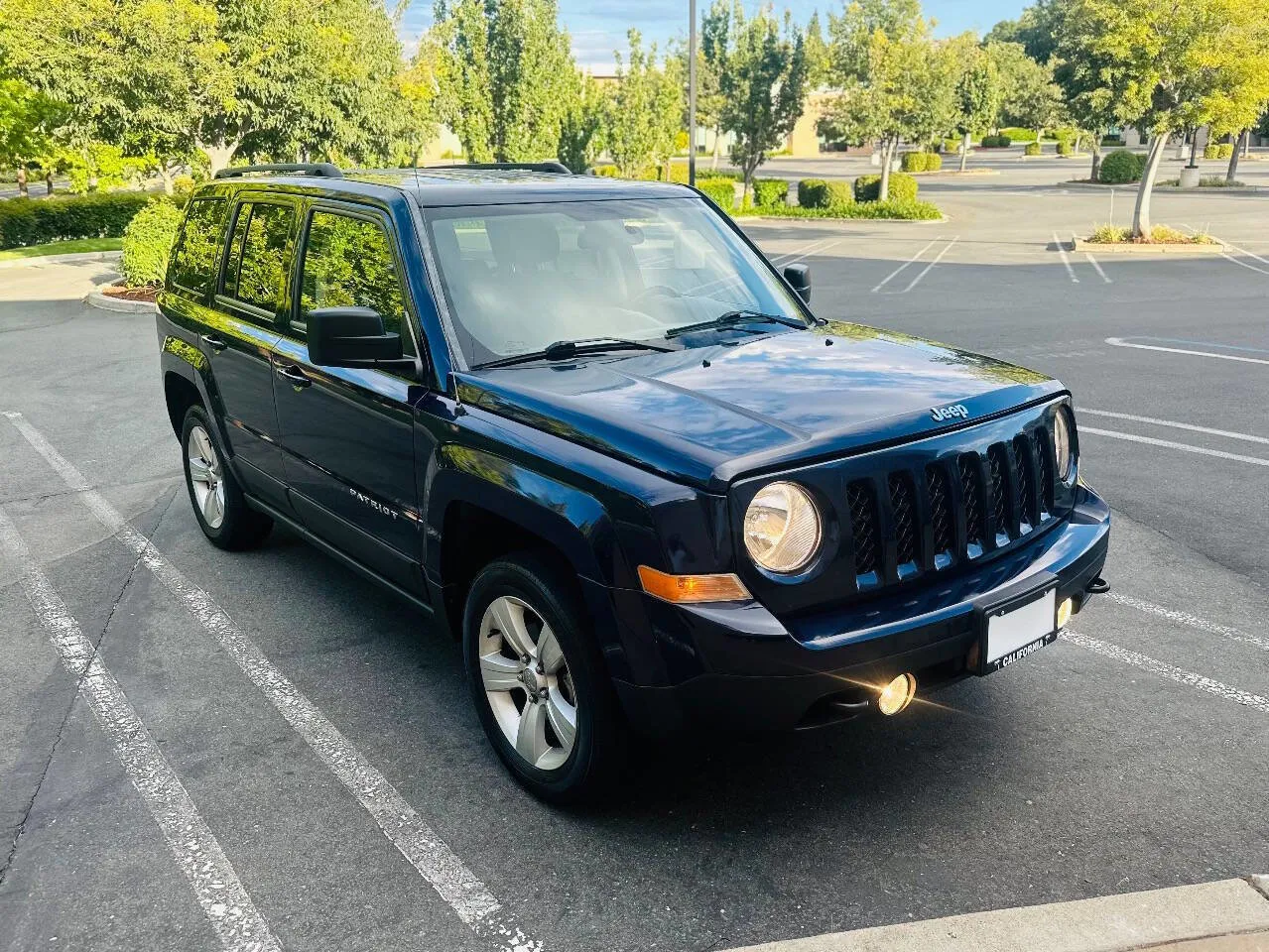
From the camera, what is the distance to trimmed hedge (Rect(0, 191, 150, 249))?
26.8 meters

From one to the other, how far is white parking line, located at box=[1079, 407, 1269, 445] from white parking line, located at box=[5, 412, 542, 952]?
263 inches

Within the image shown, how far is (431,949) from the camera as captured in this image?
2.99 m

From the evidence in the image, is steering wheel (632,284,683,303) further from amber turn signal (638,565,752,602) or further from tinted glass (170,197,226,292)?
tinted glass (170,197,226,292)

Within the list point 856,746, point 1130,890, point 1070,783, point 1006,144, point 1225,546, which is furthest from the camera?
point 1006,144

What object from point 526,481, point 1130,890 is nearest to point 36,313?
point 526,481

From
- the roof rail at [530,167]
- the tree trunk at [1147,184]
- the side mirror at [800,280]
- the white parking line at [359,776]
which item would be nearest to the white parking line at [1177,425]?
the side mirror at [800,280]

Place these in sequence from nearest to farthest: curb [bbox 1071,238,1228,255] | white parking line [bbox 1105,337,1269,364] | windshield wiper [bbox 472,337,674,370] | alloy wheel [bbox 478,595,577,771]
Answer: alloy wheel [bbox 478,595,577,771]
windshield wiper [bbox 472,337,674,370]
white parking line [bbox 1105,337,1269,364]
curb [bbox 1071,238,1228,255]

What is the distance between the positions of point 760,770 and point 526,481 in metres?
1.35

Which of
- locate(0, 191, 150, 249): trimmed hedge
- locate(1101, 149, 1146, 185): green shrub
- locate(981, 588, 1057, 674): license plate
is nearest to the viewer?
locate(981, 588, 1057, 674): license plate

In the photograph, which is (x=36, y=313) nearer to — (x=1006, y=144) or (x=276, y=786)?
(x=276, y=786)

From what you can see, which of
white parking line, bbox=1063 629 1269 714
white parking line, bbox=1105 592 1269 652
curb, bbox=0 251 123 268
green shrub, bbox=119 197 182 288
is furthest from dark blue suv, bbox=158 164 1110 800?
curb, bbox=0 251 123 268

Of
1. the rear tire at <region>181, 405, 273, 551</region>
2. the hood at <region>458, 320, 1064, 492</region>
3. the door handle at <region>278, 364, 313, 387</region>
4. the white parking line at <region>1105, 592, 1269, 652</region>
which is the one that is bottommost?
the white parking line at <region>1105, 592, 1269, 652</region>

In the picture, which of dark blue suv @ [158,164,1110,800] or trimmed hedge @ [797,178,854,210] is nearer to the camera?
dark blue suv @ [158,164,1110,800]

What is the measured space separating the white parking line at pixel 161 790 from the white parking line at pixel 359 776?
474 millimetres
